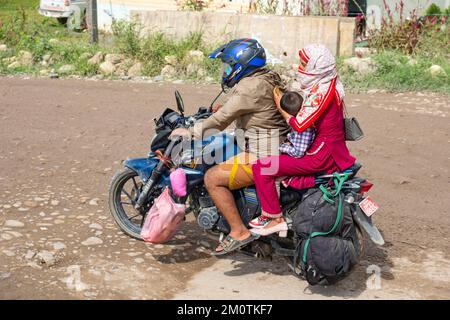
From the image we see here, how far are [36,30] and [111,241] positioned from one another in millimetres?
9622

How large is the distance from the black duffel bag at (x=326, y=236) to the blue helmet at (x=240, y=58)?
98cm

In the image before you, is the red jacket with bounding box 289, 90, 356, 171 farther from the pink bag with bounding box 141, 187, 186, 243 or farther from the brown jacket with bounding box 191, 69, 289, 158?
the pink bag with bounding box 141, 187, 186, 243

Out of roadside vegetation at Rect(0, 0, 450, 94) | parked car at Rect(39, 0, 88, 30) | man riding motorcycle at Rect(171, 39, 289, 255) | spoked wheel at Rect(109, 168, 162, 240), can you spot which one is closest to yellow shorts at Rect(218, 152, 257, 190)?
man riding motorcycle at Rect(171, 39, 289, 255)

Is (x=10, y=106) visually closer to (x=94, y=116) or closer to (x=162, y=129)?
(x=94, y=116)

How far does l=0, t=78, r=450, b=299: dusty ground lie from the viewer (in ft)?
16.1

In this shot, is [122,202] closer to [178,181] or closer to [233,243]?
[178,181]

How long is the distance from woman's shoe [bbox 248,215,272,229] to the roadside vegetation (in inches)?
256

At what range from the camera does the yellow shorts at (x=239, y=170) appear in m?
5.01

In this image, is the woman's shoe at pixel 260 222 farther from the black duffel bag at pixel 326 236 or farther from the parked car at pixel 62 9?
the parked car at pixel 62 9

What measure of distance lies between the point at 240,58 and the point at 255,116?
0.43 m

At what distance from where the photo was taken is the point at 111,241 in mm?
5605

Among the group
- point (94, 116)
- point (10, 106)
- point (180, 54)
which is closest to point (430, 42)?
point (180, 54)

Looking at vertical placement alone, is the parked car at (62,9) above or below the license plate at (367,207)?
above

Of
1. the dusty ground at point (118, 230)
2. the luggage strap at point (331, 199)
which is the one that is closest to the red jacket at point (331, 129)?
the luggage strap at point (331, 199)
